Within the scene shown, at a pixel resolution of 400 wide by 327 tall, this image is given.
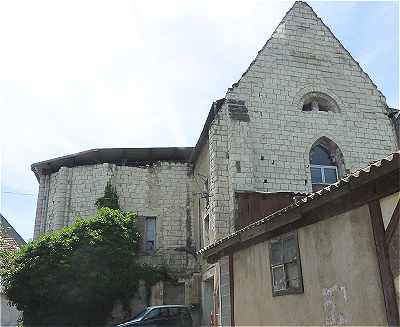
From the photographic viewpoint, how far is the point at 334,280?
6215 millimetres

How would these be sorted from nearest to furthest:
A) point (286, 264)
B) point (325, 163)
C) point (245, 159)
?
1. point (286, 264)
2. point (245, 159)
3. point (325, 163)

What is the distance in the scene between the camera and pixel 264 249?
→ 27.9ft

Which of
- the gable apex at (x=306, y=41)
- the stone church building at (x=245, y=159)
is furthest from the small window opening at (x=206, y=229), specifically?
the gable apex at (x=306, y=41)

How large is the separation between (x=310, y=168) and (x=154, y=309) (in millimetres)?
7400

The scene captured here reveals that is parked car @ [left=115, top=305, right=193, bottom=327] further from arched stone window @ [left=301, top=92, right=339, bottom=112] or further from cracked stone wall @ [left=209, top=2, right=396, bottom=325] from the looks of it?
arched stone window @ [left=301, top=92, right=339, bottom=112]

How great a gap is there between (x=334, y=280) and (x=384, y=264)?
108 cm

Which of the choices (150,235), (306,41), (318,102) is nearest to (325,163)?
(318,102)

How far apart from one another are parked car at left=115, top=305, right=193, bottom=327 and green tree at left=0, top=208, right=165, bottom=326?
2.56 metres

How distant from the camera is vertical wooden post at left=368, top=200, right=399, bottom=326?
5.12 m

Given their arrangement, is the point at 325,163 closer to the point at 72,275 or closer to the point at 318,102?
the point at 318,102

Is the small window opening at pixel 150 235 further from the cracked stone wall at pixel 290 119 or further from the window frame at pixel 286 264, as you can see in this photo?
the window frame at pixel 286 264

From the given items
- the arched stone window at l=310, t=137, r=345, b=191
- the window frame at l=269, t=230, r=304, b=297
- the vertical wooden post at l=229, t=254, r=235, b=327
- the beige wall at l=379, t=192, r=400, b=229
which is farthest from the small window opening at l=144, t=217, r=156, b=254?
the beige wall at l=379, t=192, r=400, b=229

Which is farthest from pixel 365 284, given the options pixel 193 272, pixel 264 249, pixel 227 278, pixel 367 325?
pixel 193 272

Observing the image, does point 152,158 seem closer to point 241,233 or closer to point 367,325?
point 241,233
